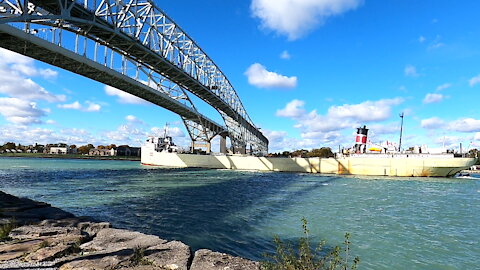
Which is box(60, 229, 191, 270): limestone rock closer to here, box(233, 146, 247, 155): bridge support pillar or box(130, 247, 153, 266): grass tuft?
box(130, 247, 153, 266): grass tuft

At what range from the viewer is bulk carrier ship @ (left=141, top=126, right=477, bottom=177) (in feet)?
129

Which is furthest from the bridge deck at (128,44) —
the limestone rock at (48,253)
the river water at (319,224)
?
the limestone rock at (48,253)

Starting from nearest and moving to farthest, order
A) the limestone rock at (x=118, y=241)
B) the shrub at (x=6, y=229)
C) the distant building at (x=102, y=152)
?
1. the limestone rock at (x=118, y=241)
2. the shrub at (x=6, y=229)
3. the distant building at (x=102, y=152)

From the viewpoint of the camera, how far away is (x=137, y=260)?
15.3ft

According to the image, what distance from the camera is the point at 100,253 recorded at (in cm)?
503

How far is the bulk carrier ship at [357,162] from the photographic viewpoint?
3925 cm

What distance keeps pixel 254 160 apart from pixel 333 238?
49.4 m

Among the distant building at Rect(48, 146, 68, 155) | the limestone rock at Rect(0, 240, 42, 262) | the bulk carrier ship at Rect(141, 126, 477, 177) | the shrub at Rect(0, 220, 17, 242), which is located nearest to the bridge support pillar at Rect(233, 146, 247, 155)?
the bulk carrier ship at Rect(141, 126, 477, 177)

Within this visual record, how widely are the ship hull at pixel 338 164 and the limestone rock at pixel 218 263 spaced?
141 ft

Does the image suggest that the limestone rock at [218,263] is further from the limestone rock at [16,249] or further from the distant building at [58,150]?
the distant building at [58,150]

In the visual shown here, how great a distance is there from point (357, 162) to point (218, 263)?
43.9m

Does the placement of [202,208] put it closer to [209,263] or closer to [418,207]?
[209,263]

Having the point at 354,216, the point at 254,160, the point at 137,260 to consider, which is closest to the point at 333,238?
the point at 354,216

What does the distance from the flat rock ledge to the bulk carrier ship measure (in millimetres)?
43001
